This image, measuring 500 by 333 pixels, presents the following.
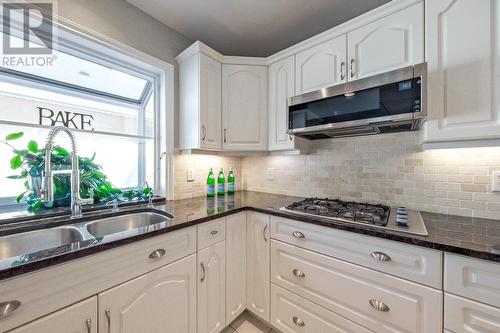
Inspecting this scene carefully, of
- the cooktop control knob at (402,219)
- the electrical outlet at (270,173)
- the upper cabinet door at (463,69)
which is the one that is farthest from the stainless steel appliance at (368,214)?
the electrical outlet at (270,173)

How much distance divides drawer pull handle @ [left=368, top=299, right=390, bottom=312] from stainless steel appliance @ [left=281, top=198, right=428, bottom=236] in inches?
15.0

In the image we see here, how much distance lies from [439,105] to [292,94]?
0.95 metres

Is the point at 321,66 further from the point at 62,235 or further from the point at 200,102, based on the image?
the point at 62,235

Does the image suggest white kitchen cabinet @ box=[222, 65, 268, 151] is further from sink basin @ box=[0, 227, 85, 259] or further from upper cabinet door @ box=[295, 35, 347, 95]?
sink basin @ box=[0, 227, 85, 259]

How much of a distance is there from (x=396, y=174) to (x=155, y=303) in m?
1.73

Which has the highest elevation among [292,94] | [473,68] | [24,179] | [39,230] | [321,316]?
[292,94]

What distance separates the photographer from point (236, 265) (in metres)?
1.54

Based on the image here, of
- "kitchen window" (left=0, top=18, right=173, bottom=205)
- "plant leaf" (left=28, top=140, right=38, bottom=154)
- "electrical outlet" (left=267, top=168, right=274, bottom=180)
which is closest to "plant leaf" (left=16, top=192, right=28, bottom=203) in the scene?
"kitchen window" (left=0, top=18, right=173, bottom=205)

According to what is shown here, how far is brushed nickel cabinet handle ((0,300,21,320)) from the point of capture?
64 cm

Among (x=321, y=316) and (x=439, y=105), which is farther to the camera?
(x=321, y=316)

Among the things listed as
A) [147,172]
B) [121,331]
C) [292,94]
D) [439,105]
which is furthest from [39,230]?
[439,105]

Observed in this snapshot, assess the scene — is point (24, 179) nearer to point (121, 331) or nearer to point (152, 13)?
point (121, 331)

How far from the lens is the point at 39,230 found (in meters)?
1.06

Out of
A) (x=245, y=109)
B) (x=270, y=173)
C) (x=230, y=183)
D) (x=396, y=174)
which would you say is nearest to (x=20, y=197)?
(x=230, y=183)
